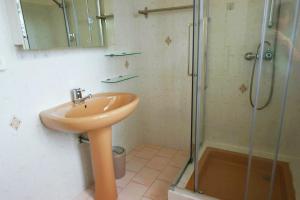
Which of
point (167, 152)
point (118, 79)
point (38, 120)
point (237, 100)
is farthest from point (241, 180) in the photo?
point (38, 120)

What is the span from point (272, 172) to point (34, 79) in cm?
172

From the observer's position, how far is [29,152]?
1306mm

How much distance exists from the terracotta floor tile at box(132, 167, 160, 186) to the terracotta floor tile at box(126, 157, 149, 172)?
6cm

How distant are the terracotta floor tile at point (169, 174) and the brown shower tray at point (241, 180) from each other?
309 millimetres

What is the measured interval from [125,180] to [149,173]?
243mm

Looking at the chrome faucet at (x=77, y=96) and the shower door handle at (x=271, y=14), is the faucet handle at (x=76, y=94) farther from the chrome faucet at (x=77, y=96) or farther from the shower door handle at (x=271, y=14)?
the shower door handle at (x=271, y=14)

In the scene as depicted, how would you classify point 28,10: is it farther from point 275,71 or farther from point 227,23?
point 275,71

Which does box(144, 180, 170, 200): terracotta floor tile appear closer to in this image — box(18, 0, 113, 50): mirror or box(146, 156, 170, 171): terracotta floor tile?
box(146, 156, 170, 171): terracotta floor tile

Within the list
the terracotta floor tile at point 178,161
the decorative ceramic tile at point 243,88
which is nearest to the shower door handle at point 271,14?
the decorative ceramic tile at point 243,88

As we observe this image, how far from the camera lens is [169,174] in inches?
76.9

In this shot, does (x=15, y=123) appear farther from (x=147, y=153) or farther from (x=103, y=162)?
(x=147, y=153)

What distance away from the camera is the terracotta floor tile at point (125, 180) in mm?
1843

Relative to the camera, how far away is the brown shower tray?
147 centimetres

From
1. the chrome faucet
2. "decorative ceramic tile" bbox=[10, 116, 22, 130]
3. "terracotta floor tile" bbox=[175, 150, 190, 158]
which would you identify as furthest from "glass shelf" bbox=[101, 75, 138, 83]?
"terracotta floor tile" bbox=[175, 150, 190, 158]
